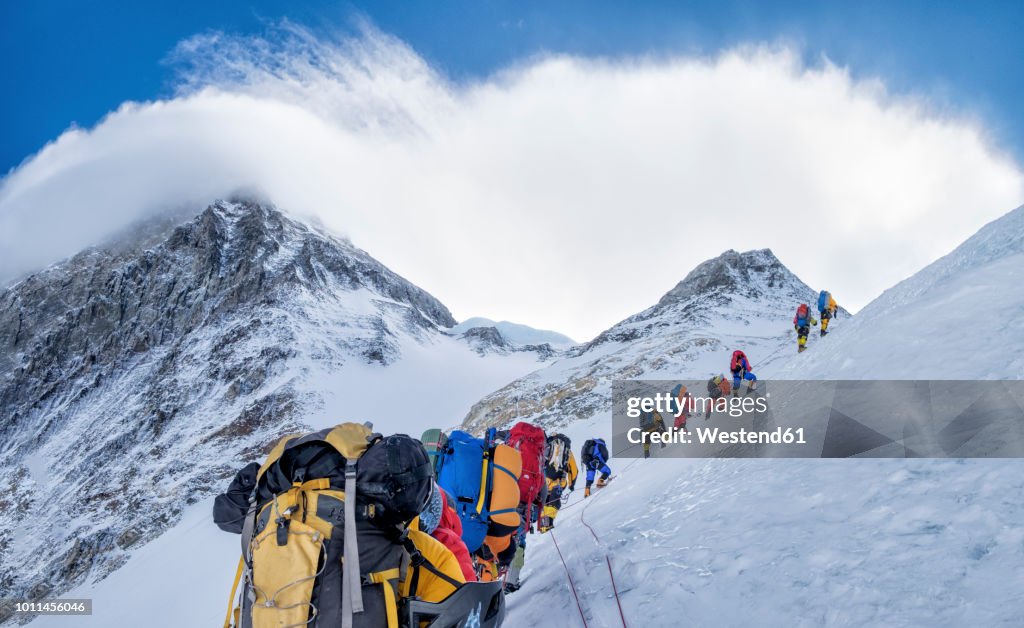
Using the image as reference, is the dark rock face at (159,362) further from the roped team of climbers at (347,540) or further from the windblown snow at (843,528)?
the roped team of climbers at (347,540)

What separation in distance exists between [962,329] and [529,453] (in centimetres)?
515

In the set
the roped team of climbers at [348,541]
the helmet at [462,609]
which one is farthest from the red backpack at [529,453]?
the helmet at [462,609]

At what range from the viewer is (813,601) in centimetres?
314

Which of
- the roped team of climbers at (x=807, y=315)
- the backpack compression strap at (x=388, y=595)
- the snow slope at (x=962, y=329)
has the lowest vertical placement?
the backpack compression strap at (x=388, y=595)

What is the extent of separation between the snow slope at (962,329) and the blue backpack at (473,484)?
449 centimetres

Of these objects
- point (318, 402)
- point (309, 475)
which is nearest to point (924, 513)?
point (309, 475)

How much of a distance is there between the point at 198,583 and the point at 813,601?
73.5 ft

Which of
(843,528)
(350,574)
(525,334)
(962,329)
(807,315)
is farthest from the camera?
(525,334)

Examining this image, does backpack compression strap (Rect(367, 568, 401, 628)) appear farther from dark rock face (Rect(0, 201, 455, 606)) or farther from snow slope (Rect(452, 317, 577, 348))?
snow slope (Rect(452, 317, 577, 348))

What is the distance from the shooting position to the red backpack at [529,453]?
262 inches

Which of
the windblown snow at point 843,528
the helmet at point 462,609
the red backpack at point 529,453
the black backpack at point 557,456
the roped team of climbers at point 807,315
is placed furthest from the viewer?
the roped team of climbers at point 807,315

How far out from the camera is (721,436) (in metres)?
10.0

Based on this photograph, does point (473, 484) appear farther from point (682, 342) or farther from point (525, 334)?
point (525, 334)

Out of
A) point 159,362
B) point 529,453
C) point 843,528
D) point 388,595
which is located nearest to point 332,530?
point 388,595
